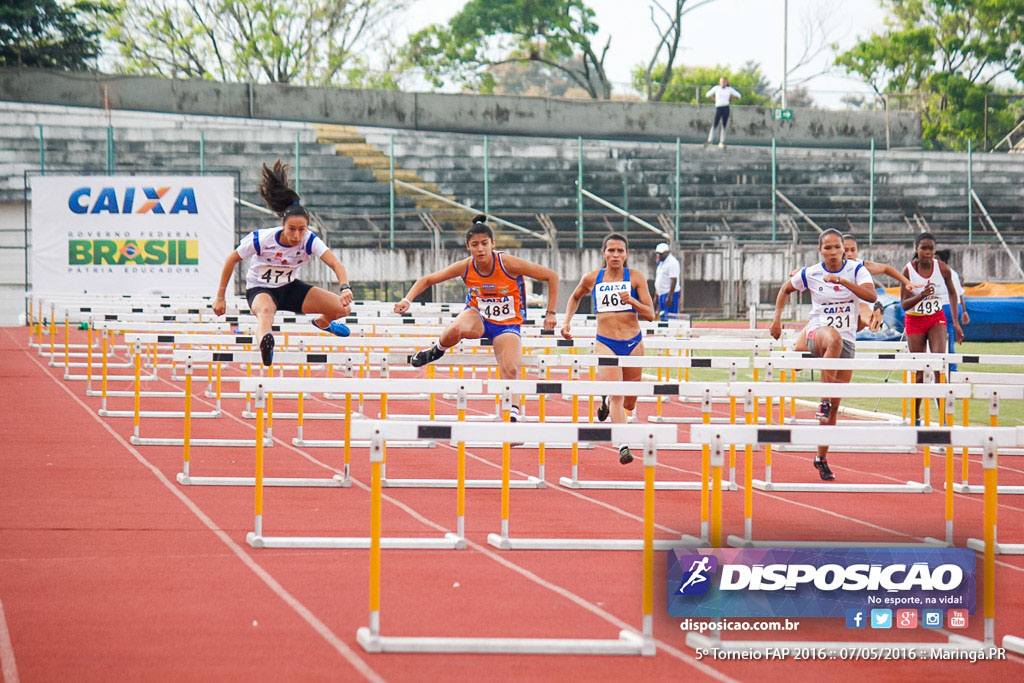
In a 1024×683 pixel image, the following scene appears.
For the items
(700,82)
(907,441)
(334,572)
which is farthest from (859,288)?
(700,82)

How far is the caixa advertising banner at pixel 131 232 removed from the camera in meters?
26.5

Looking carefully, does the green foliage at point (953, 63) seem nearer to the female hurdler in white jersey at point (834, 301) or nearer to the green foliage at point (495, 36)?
the green foliage at point (495, 36)

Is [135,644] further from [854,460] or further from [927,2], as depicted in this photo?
[927,2]

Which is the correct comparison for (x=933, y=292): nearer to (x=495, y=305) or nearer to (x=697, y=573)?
(x=495, y=305)

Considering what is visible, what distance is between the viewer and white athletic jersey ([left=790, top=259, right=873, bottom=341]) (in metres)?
10.9

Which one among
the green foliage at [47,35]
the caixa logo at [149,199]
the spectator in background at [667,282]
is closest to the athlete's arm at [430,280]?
the spectator in background at [667,282]

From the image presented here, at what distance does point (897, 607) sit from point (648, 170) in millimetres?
33259

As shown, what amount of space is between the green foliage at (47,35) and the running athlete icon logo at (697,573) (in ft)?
143

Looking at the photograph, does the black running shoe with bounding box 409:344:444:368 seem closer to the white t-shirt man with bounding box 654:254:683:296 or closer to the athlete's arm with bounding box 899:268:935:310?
the athlete's arm with bounding box 899:268:935:310

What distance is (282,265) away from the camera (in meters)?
10.3

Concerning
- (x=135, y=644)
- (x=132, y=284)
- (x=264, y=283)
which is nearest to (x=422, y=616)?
(x=135, y=644)

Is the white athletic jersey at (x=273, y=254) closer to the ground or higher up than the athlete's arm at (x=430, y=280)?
higher up

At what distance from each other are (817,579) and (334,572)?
2.52 m

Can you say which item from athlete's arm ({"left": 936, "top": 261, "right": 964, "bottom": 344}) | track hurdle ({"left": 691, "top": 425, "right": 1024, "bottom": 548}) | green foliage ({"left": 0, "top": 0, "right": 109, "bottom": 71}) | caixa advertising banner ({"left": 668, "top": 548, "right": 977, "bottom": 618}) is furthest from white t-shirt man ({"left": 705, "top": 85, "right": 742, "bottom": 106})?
caixa advertising banner ({"left": 668, "top": 548, "right": 977, "bottom": 618})
